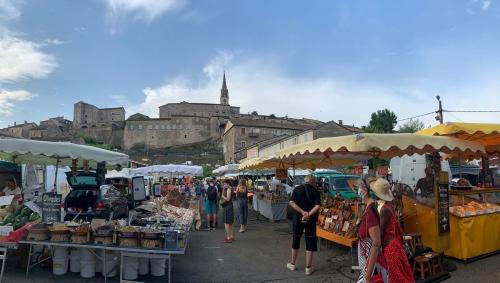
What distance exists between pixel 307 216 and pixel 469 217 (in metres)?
3.27

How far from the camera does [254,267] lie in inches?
296

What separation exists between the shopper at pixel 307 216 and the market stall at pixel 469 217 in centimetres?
222

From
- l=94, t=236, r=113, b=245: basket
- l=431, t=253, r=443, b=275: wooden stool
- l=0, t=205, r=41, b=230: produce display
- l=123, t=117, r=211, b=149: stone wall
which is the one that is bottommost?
l=431, t=253, r=443, b=275: wooden stool

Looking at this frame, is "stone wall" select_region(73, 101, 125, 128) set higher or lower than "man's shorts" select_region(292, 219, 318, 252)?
higher

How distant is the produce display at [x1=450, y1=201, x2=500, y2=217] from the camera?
24.3 feet

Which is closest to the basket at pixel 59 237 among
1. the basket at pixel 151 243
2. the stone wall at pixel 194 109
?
the basket at pixel 151 243

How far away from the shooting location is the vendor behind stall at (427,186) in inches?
290

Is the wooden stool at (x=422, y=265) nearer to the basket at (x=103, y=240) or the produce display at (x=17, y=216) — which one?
the basket at (x=103, y=240)

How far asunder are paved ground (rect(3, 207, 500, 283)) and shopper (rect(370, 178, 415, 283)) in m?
2.58

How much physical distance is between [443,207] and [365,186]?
342 cm

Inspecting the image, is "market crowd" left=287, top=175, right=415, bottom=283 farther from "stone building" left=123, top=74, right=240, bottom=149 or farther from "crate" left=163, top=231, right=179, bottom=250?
"stone building" left=123, top=74, right=240, bottom=149

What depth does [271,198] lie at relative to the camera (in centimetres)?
1523

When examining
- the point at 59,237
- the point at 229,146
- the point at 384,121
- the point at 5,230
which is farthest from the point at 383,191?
the point at 229,146

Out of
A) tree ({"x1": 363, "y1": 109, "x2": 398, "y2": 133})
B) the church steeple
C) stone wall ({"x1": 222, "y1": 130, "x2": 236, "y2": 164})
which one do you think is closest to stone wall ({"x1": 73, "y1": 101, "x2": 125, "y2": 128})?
the church steeple
